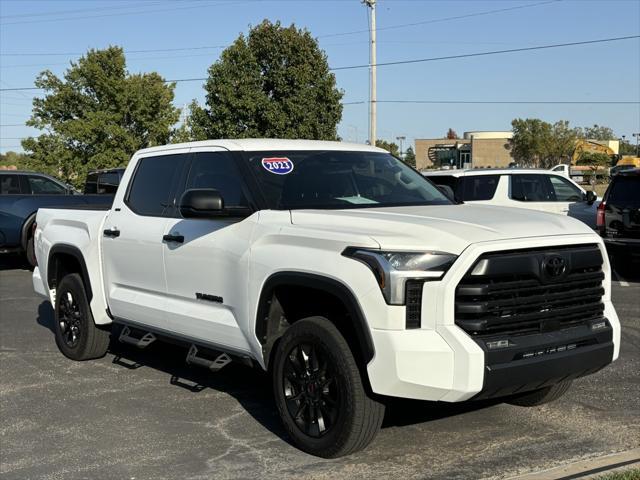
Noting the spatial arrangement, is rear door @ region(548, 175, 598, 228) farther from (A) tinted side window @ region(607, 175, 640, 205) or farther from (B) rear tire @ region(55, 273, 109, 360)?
(B) rear tire @ region(55, 273, 109, 360)

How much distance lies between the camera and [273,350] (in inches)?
185

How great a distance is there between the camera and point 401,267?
3.82 meters

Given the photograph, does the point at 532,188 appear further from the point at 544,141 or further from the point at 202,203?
the point at 544,141

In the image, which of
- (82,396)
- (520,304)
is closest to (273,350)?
(520,304)

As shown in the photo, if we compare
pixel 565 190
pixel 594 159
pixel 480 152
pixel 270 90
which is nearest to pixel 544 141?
pixel 594 159

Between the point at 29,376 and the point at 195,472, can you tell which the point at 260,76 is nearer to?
the point at 29,376

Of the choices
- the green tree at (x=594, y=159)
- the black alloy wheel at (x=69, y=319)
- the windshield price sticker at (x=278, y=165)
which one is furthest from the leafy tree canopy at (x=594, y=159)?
the windshield price sticker at (x=278, y=165)

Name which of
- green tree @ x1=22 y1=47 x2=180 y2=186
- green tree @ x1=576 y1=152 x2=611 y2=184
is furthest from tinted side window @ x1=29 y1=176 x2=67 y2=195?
green tree @ x1=576 y1=152 x2=611 y2=184

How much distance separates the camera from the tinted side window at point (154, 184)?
19.1 feet

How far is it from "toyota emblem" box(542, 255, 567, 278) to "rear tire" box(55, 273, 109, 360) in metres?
4.25

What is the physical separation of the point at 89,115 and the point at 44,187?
19.2 m

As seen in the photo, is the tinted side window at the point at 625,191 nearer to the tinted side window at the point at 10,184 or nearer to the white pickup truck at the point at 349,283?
the white pickup truck at the point at 349,283

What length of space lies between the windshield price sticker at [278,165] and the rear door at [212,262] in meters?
0.19

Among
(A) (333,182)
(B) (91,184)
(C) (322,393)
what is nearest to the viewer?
(C) (322,393)
